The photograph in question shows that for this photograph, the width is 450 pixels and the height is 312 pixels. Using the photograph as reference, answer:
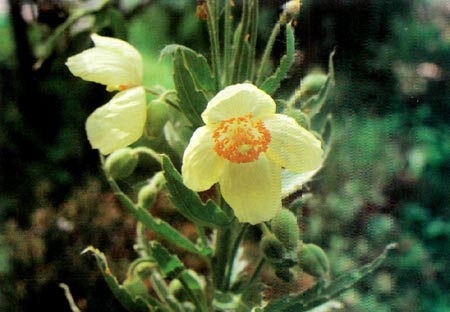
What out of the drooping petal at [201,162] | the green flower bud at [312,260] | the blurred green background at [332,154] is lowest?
the blurred green background at [332,154]

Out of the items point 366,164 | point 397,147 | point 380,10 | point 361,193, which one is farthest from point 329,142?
point 397,147

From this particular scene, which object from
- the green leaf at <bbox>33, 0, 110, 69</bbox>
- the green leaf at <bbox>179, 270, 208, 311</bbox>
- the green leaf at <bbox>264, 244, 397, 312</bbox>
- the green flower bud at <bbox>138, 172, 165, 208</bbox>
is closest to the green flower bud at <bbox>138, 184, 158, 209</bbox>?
the green flower bud at <bbox>138, 172, 165, 208</bbox>

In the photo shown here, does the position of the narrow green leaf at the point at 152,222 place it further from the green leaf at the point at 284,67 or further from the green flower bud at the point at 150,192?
the green leaf at the point at 284,67

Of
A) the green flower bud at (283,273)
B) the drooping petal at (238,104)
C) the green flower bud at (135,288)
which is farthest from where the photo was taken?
the green flower bud at (135,288)

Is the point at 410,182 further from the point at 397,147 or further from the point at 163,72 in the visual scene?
the point at 163,72

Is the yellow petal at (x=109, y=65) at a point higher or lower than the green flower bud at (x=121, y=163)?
higher

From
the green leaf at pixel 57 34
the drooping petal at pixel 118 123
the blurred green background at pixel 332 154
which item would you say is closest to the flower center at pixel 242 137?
the drooping petal at pixel 118 123

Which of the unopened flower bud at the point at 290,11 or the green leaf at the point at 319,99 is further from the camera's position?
the green leaf at the point at 319,99

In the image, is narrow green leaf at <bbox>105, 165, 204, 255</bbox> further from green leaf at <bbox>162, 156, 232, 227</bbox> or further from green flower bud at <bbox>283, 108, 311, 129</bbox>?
green flower bud at <bbox>283, 108, 311, 129</bbox>

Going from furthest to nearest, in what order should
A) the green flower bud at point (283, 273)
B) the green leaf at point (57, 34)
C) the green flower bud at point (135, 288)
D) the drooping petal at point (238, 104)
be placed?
the green leaf at point (57, 34), the green flower bud at point (135, 288), the green flower bud at point (283, 273), the drooping petal at point (238, 104)
